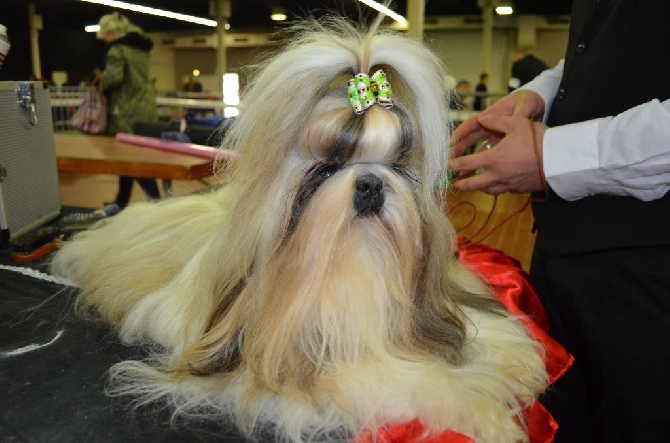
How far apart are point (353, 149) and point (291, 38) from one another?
0.27 metres

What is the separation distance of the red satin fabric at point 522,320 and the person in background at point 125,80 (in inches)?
124

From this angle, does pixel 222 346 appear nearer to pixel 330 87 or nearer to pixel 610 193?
pixel 330 87

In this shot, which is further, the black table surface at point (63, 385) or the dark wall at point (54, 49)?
the dark wall at point (54, 49)

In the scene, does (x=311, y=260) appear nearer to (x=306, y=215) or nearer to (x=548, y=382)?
(x=306, y=215)

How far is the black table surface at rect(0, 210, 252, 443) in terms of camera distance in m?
0.81

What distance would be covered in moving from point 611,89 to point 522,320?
1.75 feet

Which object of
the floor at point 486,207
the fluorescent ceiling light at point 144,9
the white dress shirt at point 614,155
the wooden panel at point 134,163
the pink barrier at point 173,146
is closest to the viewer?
the white dress shirt at point 614,155

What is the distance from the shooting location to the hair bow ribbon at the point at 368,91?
3.02 feet

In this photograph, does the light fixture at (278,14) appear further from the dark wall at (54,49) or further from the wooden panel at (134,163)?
the wooden panel at (134,163)

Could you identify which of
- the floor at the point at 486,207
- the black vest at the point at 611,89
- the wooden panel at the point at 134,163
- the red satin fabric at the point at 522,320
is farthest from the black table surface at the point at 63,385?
the floor at the point at 486,207

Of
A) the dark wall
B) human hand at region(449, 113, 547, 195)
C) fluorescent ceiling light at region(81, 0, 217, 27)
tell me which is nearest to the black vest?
human hand at region(449, 113, 547, 195)

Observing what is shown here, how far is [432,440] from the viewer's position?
0.83 metres

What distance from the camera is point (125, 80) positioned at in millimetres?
4512

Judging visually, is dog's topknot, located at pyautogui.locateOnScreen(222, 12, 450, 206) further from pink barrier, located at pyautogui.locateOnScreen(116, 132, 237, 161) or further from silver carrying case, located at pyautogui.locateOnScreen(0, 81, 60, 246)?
pink barrier, located at pyautogui.locateOnScreen(116, 132, 237, 161)
